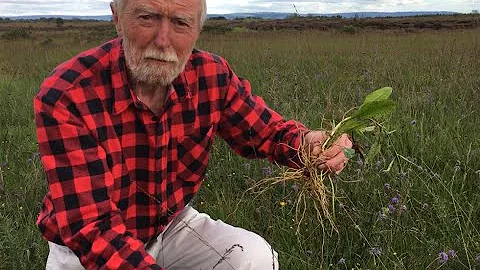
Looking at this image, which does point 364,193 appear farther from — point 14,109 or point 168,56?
point 14,109

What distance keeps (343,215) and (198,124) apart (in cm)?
86

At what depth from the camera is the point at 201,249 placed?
2.23 m

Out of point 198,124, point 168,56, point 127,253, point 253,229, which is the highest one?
point 168,56

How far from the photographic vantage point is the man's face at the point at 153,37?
73.8 inches

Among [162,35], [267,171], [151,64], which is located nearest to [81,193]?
[151,64]

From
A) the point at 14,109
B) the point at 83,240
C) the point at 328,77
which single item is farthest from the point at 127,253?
the point at 328,77

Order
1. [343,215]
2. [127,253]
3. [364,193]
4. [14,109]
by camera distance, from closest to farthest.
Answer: [127,253] < [343,215] < [364,193] < [14,109]

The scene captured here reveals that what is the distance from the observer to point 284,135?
2.32m

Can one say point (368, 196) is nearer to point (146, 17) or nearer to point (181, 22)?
point (181, 22)

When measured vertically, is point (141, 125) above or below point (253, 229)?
above

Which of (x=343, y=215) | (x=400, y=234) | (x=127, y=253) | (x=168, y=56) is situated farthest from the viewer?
(x=343, y=215)

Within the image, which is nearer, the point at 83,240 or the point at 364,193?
the point at 83,240

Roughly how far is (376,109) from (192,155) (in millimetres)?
751

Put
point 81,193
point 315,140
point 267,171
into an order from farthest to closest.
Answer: point 267,171, point 315,140, point 81,193
